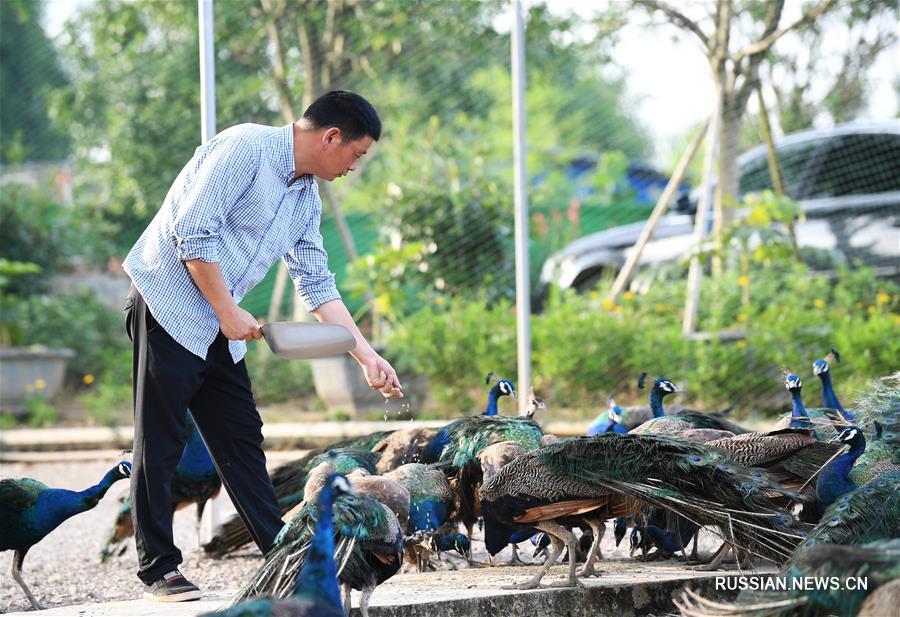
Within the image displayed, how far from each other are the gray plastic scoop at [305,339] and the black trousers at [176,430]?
40cm

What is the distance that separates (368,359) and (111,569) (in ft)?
8.24

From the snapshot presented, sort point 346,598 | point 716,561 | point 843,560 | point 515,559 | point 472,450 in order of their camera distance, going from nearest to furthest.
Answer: point 843,560 < point 346,598 < point 716,561 < point 472,450 < point 515,559

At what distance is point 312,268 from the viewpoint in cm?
466

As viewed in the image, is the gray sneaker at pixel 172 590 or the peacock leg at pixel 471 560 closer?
the gray sneaker at pixel 172 590

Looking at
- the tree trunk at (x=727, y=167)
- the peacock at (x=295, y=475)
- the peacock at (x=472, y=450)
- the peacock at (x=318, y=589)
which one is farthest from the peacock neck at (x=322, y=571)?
the tree trunk at (x=727, y=167)

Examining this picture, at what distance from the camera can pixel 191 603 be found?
171 inches

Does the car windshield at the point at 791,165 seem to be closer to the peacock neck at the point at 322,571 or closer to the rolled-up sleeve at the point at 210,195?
the rolled-up sleeve at the point at 210,195

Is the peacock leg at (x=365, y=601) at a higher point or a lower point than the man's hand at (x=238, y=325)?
lower

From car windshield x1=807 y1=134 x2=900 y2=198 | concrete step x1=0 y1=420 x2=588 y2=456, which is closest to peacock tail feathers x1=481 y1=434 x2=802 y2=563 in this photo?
concrete step x1=0 y1=420 x2=588 y2=456

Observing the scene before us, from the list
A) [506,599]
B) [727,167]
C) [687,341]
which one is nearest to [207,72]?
[506,599]

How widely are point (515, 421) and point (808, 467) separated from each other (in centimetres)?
132

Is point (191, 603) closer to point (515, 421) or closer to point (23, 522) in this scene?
point (23, 522)

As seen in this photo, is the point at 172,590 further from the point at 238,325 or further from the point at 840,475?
the point at 840,475

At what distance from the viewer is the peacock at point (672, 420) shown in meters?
5.71
